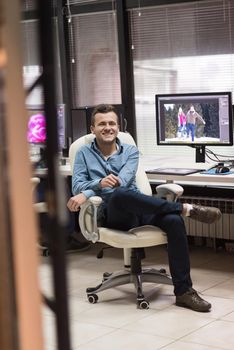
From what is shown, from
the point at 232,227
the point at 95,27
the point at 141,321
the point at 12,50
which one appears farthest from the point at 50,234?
the point at 95,27

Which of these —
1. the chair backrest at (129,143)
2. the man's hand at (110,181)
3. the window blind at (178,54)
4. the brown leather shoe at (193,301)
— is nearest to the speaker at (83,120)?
the window blind at (178,54)

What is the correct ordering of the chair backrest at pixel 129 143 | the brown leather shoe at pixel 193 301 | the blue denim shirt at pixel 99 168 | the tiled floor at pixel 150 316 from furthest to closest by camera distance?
1. the chair backrest at pixel 129 143
2. the blue denim shirt at pixel 99 168
3. the brown leather shoe at pixel 193 301
4. the tiled floor at pixel 150 316

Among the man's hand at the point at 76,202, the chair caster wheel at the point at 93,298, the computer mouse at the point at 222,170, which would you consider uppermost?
the computer mouse at the point at 222,170

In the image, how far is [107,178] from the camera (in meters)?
4.29

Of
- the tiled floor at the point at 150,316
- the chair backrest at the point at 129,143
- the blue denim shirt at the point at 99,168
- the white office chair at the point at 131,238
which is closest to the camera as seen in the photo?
the tiled floor at the point at 150,316

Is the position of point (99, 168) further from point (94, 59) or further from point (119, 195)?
point (94, 59)

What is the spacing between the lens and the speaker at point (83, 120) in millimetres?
5423

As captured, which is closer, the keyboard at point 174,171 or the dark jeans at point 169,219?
the dark jeans at point 169,219

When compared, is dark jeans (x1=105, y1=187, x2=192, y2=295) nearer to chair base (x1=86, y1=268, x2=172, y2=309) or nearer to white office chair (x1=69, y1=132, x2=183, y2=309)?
white office chair (x1=69, y1=132, x2=183, y2=309)

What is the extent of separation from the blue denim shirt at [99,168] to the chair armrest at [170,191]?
0.18 m

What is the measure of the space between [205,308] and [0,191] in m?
2.47

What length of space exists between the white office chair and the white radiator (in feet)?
2.88

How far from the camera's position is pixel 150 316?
13.2ft

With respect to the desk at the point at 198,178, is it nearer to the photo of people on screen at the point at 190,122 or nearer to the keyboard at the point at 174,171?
the keyboard at the point at 174,171
